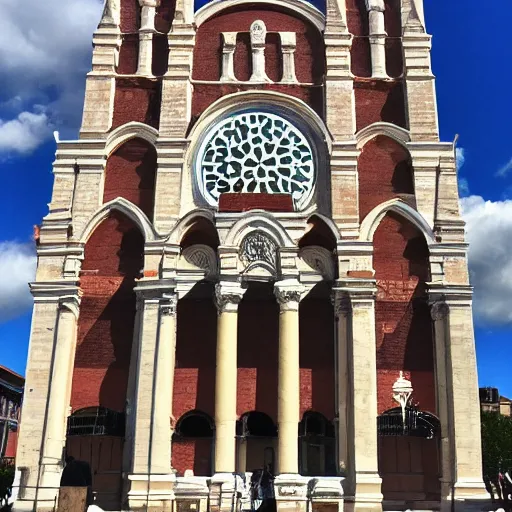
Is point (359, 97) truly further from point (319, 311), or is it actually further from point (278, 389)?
point (278, 389)

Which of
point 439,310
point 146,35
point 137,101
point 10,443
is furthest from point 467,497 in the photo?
point 10,443

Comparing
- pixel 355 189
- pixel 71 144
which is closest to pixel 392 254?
pixel 355 189

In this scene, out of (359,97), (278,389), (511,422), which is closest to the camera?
(278,389)

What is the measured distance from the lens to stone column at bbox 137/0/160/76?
1096 inches

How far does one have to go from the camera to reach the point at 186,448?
23953 mm

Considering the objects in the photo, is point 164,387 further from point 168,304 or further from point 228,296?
point 228,296

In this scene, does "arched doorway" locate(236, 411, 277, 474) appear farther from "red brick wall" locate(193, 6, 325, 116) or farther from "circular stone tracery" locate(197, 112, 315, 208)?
"red brick wall" locate(193, 6, 325, 116)

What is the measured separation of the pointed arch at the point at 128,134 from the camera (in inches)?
1041

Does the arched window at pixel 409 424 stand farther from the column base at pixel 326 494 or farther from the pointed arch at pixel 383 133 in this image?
the pointed arch at pixel 383 133

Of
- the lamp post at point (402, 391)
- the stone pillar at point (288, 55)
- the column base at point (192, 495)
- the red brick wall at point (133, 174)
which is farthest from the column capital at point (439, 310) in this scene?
the red brick wall at point (133, 174)

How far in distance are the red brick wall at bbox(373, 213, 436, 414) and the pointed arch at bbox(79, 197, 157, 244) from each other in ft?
26.6

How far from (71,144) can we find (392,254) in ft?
41.0

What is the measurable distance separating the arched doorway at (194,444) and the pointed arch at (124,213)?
646 cm

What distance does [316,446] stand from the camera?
79.9 feet
